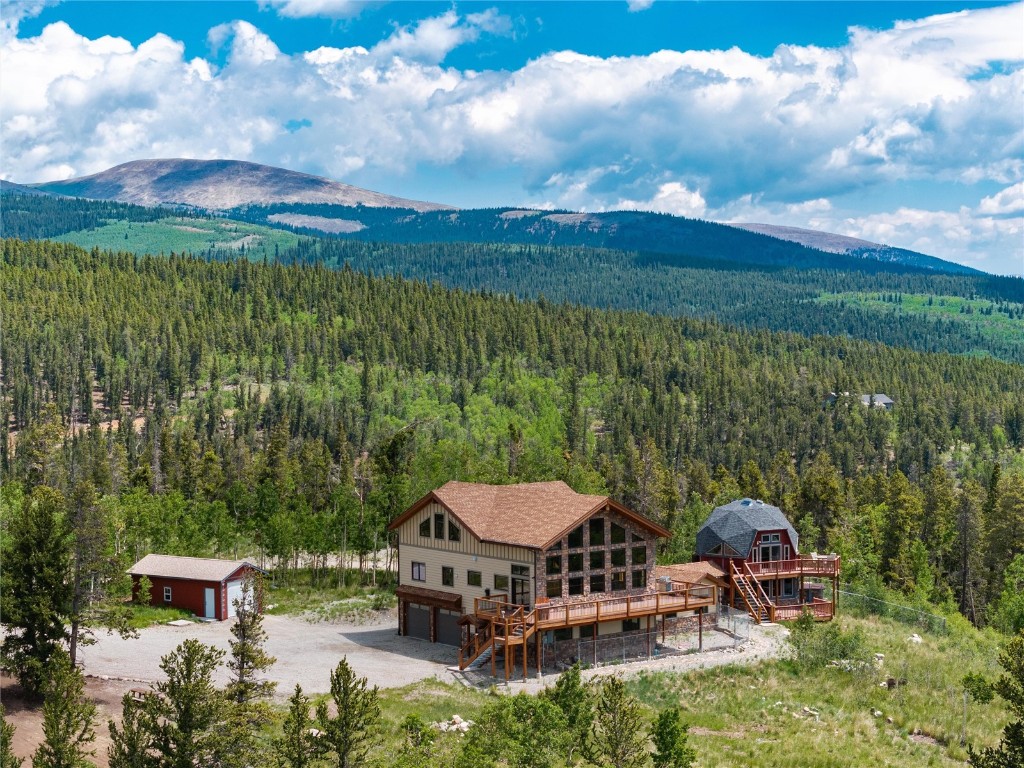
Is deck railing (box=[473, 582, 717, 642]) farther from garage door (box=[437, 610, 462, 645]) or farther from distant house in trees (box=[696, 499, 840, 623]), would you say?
distant house in trees (box=[696, 499, 840, 623])

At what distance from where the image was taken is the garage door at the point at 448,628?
60.4 metres

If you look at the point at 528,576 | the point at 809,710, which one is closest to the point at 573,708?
the point at 809,710

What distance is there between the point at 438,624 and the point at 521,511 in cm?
820

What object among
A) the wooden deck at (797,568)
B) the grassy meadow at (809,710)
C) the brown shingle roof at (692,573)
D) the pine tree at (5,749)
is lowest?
the grassy meadow at (809,710)

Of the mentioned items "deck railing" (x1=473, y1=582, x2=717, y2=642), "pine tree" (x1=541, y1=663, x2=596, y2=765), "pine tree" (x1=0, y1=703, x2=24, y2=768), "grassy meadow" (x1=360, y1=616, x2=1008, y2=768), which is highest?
"pine tree" (x1=0, y1=703, x2=24, y2=768)

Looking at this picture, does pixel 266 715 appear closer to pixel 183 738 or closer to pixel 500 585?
pixel 183 738

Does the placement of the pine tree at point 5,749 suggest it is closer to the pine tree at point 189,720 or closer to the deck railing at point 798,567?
the pine tree at point 189,720

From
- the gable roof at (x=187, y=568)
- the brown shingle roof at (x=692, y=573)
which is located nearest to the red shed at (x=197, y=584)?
the gable roof at (x=187, y=568)

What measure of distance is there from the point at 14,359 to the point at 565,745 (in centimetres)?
17474

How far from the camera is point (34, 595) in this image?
1767 inches

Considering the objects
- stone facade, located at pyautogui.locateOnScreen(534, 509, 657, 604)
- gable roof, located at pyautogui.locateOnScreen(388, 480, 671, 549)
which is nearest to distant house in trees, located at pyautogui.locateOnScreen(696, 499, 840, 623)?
gable roof, located at pyautogui.locateOnScreen(388, 480, 671, 549)

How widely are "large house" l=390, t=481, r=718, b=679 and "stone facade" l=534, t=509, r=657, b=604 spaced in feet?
0.18

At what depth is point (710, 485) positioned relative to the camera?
13525cm

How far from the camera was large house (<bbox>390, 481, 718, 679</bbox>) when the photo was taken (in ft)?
181
